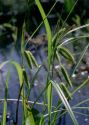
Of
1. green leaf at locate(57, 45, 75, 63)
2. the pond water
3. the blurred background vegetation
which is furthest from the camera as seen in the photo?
the blurred background vegetation

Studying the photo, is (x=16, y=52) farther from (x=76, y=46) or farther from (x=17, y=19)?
(x=17, y=19)

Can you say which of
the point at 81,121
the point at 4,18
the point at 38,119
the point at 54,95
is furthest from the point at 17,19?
the point at 38,119

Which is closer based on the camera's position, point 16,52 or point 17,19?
point 16,52

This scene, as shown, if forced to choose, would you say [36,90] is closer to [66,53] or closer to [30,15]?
[66,53]

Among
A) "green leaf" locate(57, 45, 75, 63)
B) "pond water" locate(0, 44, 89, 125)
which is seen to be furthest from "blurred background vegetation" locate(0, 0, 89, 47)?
"green leaf" locate(57, 45, 75, 63)

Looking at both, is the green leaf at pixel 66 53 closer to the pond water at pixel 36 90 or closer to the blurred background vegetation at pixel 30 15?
the pond water at pixel 36 90

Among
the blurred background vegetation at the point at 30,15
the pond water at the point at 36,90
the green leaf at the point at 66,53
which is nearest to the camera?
the green leaf at the point at 66,53

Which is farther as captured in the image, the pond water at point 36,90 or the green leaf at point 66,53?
the pond water at point 36,90

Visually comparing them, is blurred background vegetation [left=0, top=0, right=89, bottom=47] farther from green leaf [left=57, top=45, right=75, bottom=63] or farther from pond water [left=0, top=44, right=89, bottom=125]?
green leaf [left=57, top=45, right=75, bottom=63]

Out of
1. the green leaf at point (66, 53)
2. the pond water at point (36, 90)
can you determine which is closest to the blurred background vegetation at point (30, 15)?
the pond water at point (36, 90)

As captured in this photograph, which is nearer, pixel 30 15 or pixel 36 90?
pixel 36 90

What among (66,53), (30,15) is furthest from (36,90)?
(30,15)
